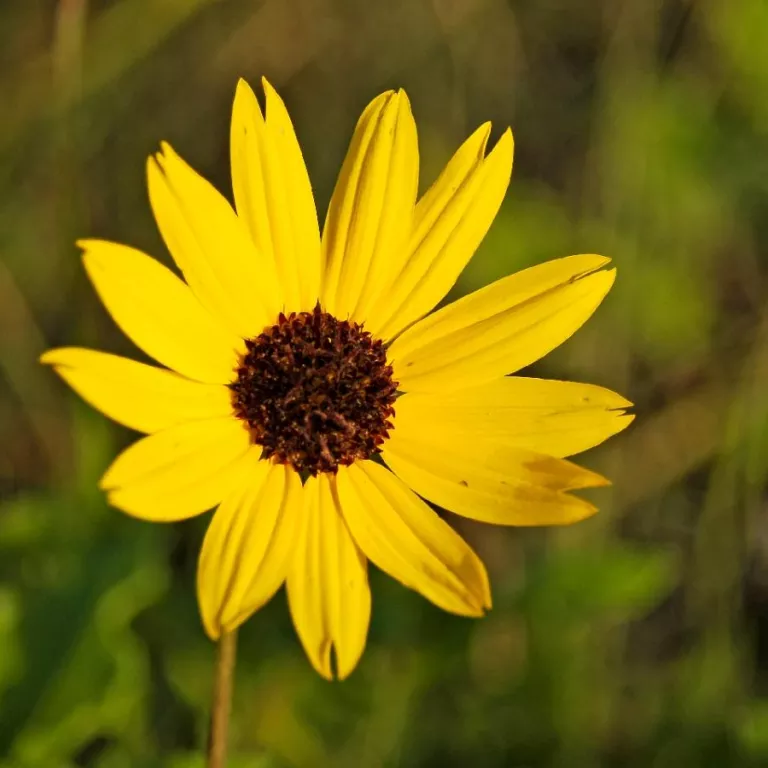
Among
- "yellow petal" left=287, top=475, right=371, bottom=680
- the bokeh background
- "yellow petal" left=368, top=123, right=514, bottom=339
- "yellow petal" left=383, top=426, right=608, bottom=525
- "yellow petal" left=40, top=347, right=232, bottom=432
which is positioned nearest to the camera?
"yellow petal" left=40, top=347, right=232, bottom=432

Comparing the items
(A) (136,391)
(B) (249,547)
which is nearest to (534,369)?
(B) (249,547)

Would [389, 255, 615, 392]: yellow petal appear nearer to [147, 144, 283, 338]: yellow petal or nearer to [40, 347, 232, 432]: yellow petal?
[147, 144, 283, 338]: yellow petal

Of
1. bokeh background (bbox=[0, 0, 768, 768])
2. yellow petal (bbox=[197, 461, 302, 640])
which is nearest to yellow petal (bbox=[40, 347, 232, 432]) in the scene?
yellow petal (bbox=[197, 461, 302, 640])

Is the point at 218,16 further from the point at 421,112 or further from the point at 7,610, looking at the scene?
the point at 7,610

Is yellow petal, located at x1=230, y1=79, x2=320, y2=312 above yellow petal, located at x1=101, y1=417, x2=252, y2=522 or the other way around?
above

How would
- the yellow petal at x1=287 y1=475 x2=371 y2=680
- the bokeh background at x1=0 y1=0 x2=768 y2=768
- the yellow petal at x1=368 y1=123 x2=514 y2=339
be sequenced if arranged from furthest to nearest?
the bokeh background at x1=0 y1=0 x2=768 y2=768 < the yellow petal at x1=368 y1=123 x2=514 y2=339 < the yellow petal at x1=287 y1=475 x2=371 y2=680

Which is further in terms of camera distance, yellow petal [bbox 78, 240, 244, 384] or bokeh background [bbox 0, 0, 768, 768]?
bokeh background [bbox 0, 0, 768, 768]
